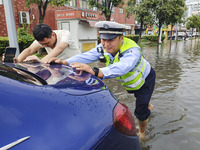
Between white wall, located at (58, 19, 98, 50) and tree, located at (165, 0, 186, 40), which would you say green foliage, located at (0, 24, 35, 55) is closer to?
white wall, located at (58, 19, 98, 50)

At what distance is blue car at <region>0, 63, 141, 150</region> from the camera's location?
2.77 feet

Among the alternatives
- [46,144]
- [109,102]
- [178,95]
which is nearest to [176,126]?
[178,95]

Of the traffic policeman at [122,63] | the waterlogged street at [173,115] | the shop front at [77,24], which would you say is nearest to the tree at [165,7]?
the shop front at [77,24]

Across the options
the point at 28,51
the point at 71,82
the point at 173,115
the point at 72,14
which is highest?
the point at 72,14

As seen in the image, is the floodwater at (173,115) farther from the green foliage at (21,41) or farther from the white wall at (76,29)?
the white wall at (76,29)

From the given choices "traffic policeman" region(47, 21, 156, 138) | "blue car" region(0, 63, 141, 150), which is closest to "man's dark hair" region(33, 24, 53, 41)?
"traffic policeman" region(47, 21, 156, 138)

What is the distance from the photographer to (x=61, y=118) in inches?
37.8

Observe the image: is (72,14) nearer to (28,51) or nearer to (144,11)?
(28,51)

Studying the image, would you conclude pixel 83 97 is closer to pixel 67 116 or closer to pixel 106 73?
pixel 67 116

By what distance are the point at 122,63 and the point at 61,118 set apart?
42.0 inches

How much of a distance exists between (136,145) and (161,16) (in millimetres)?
26728

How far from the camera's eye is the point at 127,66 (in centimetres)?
187

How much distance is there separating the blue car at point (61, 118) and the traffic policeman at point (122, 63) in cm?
56

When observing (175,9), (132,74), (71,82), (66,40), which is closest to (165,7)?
(175,9)
